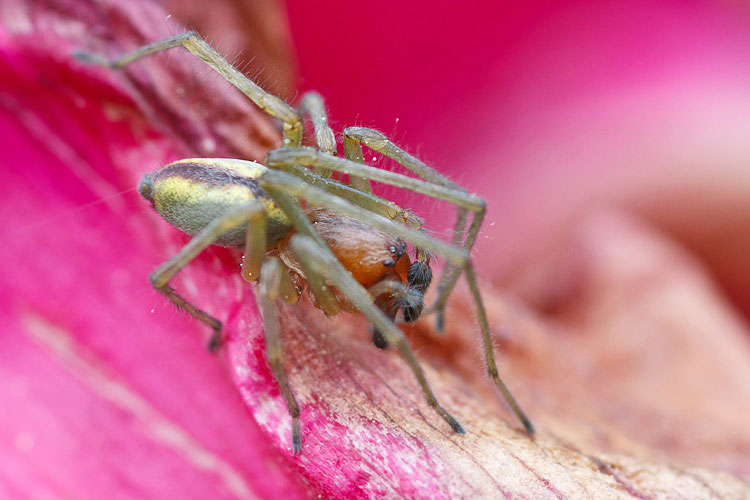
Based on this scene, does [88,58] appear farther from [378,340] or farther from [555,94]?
[555,94]

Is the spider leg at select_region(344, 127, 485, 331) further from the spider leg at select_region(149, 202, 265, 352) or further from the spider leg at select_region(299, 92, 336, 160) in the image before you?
the spider leg at select_region(149, 202, 265, 352)

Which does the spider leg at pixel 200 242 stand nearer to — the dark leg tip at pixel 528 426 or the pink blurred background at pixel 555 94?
the dark leg tip at pixel 528 426

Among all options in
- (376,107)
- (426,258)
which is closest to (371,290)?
(426,258)

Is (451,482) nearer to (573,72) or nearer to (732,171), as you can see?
(732,171)

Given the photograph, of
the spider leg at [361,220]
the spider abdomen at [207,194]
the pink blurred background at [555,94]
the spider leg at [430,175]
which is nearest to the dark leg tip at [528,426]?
the spider leg at [361,220]

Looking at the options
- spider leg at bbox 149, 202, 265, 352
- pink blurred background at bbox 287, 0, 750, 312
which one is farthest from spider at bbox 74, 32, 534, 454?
pink blurred background at bbox 287, 0, 750, 312

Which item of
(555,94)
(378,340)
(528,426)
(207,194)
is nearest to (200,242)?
(207,194)

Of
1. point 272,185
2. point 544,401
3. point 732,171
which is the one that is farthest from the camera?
point 732,171
